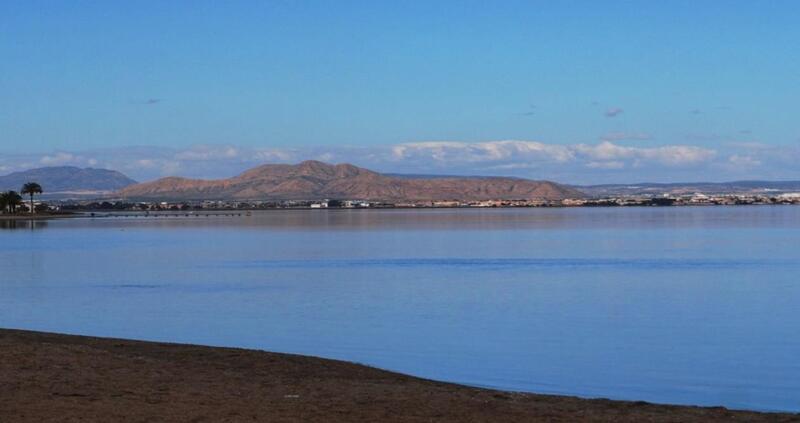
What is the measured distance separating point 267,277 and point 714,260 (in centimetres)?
1912

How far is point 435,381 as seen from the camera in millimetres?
14891

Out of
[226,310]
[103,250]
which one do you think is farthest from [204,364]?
[103,250]

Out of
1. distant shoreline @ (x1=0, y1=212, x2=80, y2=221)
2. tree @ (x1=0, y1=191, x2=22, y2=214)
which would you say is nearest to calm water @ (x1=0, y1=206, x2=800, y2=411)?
distant shoreline @ (x1=0, y1=212, x2=80, y2=221)

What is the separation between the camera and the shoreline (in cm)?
1076

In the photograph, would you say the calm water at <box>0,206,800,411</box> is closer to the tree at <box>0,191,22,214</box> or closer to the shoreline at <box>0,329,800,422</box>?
the shoreline at <box>0,329,800,422</box>

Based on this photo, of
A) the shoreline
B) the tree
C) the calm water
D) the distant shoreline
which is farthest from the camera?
the tree

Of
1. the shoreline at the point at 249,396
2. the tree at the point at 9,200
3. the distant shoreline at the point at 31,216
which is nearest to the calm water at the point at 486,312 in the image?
the shoreline at the point at 249,396

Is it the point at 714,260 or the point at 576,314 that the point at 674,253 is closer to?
the point at 714,260

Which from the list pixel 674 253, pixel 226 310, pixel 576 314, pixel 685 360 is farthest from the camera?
pixel 674 253

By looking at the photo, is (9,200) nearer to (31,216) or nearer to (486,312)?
(31,216)

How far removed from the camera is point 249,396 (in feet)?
39.0

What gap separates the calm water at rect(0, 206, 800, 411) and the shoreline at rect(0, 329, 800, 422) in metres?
2.15

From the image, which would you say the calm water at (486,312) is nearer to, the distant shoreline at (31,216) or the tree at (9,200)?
the distant shoreline at (31,216)

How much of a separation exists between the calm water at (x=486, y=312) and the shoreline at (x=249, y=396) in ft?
7.07
